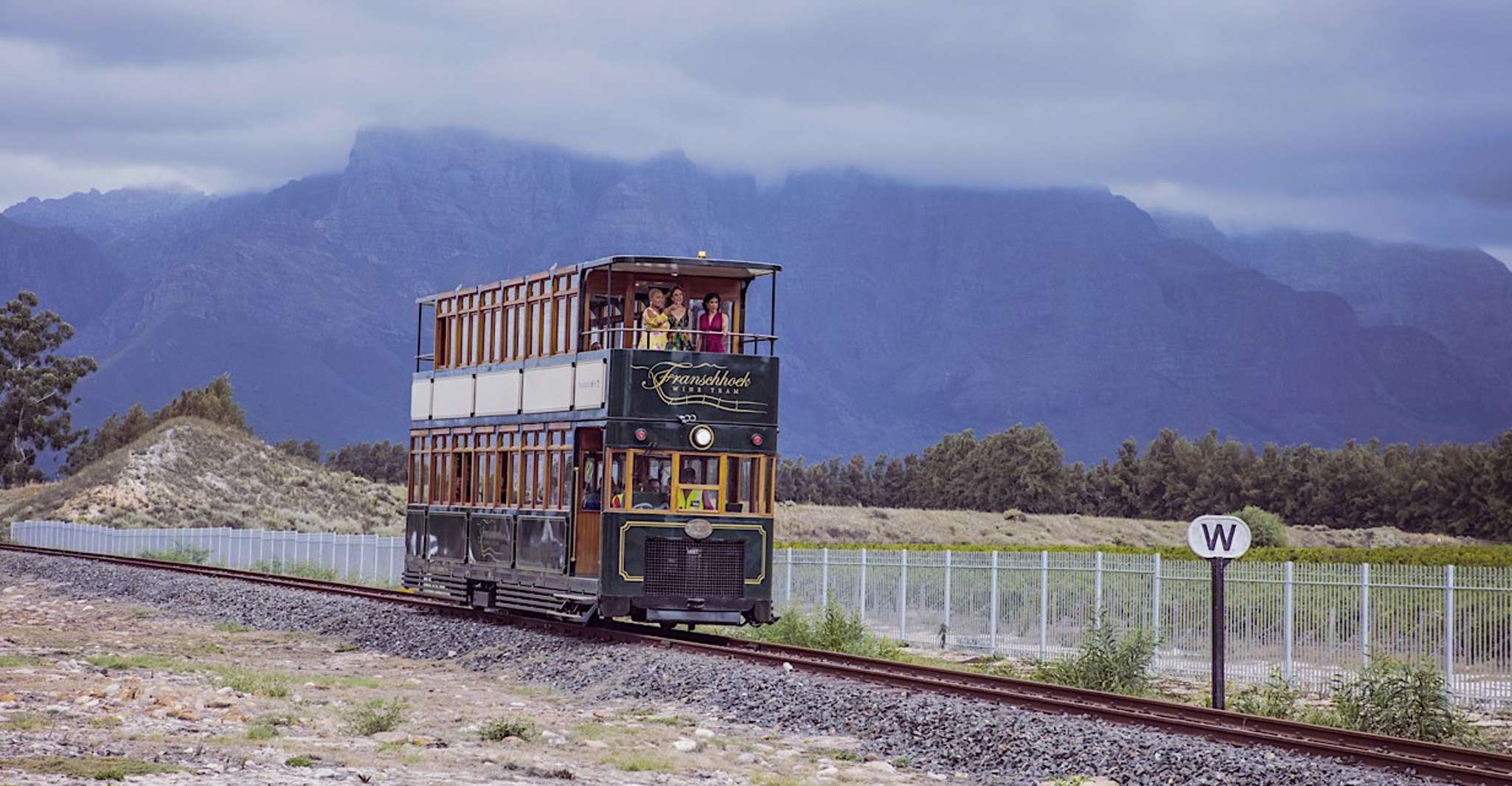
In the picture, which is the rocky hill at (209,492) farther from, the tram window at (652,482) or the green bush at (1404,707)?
the green bush at (1404,707)

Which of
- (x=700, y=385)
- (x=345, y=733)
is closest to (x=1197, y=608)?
(x=700, y=385)

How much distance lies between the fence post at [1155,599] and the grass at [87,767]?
56.8 ft

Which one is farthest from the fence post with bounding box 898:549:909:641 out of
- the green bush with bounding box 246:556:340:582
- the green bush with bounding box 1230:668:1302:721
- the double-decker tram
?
the green bush with bounding box 246:556:340:582

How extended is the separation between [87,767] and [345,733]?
368cm

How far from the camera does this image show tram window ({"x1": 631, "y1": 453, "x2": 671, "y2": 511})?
25.1 m

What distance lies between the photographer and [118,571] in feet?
147

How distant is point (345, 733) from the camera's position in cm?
1633

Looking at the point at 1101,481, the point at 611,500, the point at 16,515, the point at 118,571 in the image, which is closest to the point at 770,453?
the point at 611,500

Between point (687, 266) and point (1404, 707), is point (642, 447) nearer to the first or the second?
point (687, 266)

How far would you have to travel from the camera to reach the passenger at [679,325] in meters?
25.6

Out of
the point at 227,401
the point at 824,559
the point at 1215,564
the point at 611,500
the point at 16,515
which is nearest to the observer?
the point at 1215,564

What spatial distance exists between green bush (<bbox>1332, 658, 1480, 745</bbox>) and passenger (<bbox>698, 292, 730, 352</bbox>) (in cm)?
1014

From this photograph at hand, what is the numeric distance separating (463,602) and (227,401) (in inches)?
3280

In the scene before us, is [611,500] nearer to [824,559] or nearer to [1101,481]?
[824,559]
